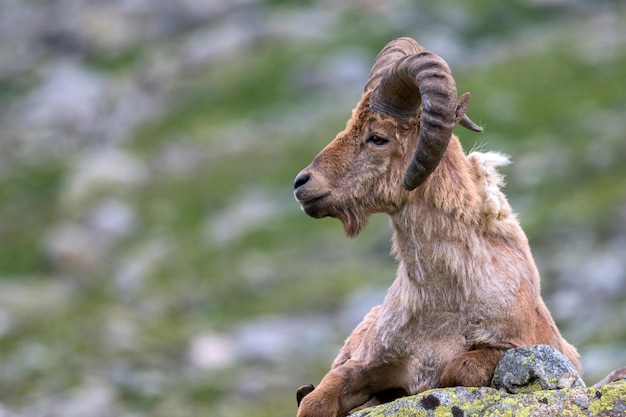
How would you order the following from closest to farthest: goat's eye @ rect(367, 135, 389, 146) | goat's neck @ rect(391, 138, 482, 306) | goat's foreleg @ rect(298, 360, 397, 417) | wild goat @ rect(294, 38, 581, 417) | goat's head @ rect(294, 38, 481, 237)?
wild goat @ rect(294, 38, 581, 417), goat's foreleg @ rect(298, 360, 397, 417), goat's neck @ rect(391, 138, 482, 306), goat's head @ rect(294, 38, 481, 237), goat's eye @ rect(367, 135, 389, 146)

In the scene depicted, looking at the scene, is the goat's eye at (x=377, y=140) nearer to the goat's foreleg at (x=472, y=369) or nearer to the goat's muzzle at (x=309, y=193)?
the goat's muzzle at (x=309, y=193)

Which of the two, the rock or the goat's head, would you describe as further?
the goat's head

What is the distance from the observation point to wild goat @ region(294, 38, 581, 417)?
1230cm

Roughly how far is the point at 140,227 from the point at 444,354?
130ft

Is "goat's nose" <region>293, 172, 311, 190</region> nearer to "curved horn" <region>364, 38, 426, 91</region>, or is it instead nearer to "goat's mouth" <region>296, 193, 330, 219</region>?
"goat's mouth" <region>296, 193, 330, 219</region>

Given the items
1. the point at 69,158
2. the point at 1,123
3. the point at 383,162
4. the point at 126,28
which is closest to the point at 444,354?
the point at 383,162

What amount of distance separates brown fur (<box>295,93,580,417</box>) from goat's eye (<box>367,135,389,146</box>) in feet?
0.12

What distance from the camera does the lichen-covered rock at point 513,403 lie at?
11289 mm

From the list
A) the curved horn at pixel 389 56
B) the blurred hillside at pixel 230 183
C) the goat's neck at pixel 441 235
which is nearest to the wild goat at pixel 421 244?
the goat's neck at pixel 441 235

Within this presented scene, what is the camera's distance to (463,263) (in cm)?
1249

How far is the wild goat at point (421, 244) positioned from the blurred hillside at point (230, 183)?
13165 millimetres

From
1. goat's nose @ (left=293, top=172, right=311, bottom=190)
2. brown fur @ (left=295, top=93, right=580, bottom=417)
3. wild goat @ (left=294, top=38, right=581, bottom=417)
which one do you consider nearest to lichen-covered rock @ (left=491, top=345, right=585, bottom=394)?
wild goat @ (left=294, top=38, right=581, bottom=417)

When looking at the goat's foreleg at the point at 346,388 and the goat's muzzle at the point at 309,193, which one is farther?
the goat's muzzle at the point at 309,193

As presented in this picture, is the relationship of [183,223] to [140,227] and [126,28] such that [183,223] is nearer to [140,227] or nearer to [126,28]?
[140,227]
